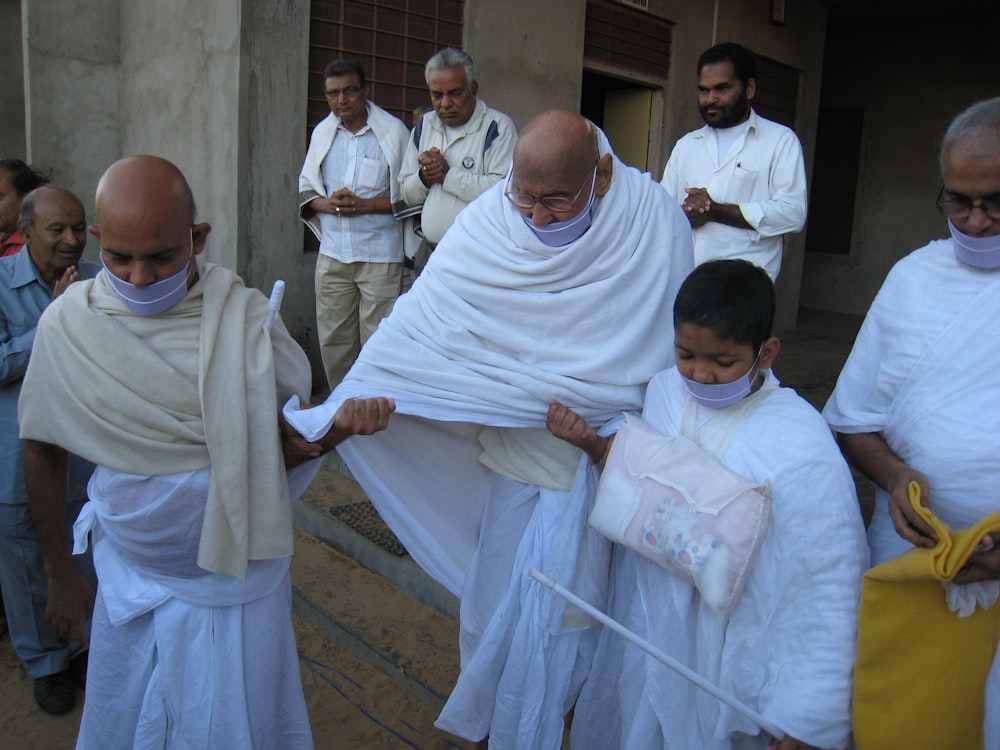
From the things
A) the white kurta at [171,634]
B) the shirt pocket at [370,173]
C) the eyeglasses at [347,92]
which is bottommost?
the white kurta at [171,634]

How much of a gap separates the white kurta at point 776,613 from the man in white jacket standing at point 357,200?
3.23 m

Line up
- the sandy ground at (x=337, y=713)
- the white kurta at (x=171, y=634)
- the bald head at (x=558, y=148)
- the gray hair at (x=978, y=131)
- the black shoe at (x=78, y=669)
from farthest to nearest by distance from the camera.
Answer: the black shoe at (x=78, y=669) → the sandy ground at (x=337, y=713) → the bald head at (x=558, y=148) → the white kurta at (x=171, y=634) → the gray hair at (x=978, y=131)

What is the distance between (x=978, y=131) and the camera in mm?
1735

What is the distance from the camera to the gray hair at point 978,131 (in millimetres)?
1716

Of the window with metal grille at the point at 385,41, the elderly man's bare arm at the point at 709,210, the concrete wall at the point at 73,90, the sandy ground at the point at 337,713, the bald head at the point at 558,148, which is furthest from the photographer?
the concrete wall at the point at 73,90

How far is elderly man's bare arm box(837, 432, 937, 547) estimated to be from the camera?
Answer: 166 centimetres

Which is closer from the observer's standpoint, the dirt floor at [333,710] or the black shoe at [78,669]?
the dirt floor at [333,710]

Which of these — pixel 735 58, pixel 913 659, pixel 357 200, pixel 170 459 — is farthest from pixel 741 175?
pixel 170 459

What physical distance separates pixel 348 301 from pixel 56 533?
321 centimetres

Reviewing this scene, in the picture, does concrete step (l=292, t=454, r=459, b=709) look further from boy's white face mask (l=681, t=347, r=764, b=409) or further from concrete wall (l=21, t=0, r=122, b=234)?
concrete wall (l=21, t=0, r=122, b=234)

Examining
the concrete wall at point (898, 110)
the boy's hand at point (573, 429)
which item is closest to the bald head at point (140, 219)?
the boy's hand at point (573, 429)

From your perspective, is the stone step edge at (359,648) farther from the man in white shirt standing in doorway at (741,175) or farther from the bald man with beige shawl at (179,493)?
the man in white shirt standing in doorway at (741,175)

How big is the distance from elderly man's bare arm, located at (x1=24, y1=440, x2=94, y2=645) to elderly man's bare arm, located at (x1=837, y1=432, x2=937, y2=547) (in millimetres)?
1941

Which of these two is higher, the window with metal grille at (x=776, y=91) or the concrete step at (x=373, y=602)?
the window with metal grille at (x=776, y=91)
